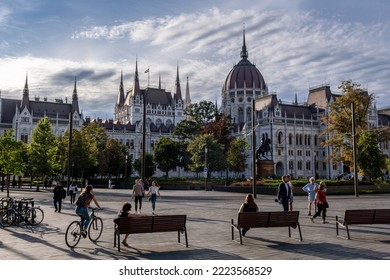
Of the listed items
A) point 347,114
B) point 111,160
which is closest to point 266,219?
point 347,114

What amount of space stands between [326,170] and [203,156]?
51.8 m

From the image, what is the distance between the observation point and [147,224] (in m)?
9.23

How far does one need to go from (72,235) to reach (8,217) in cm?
566

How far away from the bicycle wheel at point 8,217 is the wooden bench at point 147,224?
6213mm

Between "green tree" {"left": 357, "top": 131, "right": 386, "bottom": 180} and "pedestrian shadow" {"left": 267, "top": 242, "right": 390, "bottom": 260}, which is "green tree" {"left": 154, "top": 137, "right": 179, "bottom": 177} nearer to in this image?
"green tree" {"left": 357, "top": 131, "right": 386, "bottom": 180}

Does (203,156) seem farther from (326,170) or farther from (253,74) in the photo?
(253,74)

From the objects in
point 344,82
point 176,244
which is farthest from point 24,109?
point 176,244

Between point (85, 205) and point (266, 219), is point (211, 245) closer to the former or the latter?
point (266, 219)

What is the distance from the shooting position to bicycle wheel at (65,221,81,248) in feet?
31.3

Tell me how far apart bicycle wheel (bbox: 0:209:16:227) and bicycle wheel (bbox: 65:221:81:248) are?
5337 millimetres

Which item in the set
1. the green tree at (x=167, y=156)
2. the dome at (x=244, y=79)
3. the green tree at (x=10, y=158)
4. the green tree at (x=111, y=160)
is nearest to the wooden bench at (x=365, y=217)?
the green tree at (x=10, y=158)

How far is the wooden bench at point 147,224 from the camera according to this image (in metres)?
9.06

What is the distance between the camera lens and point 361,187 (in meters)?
40.3

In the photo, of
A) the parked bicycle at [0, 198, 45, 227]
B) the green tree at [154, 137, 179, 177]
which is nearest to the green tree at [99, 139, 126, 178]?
the green tree at [154, 137, 179, 177]
